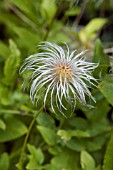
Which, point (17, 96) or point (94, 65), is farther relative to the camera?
point (17, 96)

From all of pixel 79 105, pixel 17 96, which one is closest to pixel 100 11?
pixel 17 96

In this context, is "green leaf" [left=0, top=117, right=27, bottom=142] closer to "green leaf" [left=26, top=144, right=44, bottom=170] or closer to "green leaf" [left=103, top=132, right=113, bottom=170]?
"green leaf" [left=26, top=144, right=44, bottom=170]

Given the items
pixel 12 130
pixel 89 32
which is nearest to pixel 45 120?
pixel 12 130

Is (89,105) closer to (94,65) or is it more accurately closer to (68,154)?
(94,65)

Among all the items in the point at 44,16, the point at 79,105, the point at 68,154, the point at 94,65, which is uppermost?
the point at 44,16

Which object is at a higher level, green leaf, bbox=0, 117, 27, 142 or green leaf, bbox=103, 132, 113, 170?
green leaf, bbox=0, 117, 27, 142

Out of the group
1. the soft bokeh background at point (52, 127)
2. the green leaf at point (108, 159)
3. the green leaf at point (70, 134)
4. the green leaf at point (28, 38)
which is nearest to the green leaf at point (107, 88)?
the soft bokeh background at point (52, 127)

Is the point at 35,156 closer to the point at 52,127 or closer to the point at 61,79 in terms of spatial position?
the point at 52,127

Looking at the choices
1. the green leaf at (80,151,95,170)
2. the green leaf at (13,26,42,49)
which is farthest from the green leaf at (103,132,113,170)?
the green leaf at (13,26,42,49)
